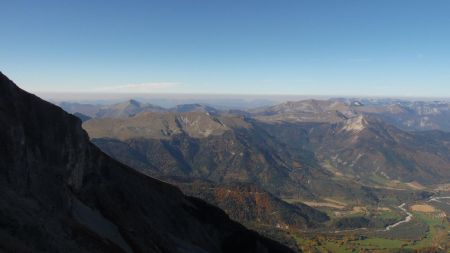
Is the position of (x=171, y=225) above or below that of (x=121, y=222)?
below

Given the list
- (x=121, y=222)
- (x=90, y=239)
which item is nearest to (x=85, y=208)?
(x=121, y=222)

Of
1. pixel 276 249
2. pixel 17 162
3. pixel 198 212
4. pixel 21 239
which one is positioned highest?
pixel 17 162

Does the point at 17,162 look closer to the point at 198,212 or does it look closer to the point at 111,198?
the point at 111,198

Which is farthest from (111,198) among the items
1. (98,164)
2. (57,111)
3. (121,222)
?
(57,111)

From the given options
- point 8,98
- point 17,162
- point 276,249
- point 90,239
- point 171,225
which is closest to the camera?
point 90,239

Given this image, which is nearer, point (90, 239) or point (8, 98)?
point (90, 239)

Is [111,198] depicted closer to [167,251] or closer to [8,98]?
[167,251]

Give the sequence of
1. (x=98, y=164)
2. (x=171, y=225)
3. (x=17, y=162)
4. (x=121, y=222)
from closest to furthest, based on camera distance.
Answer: (x=17, y=162)
(x=121, y=222)
(x=98, y=164)
(x=171, y=225)
